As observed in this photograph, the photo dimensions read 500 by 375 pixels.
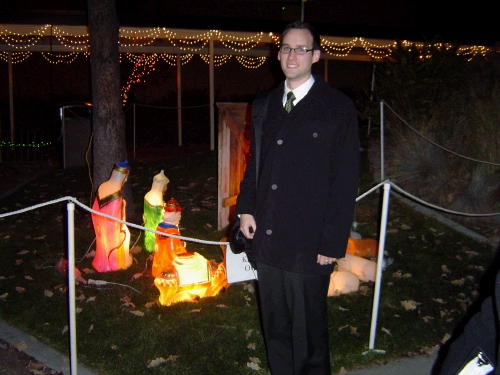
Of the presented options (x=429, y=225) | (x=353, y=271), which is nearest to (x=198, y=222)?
(x=353, y=271)

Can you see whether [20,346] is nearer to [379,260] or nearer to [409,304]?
[379,260]

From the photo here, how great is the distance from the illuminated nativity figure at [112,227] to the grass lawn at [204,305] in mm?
138

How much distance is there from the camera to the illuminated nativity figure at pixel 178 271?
4906 millimetres

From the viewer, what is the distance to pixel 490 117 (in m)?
8.26

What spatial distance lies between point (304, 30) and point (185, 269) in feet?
8.55

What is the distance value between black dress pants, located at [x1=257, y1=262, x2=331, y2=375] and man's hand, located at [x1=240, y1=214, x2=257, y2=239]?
7.5 inches

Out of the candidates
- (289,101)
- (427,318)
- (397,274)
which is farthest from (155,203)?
(289,101)

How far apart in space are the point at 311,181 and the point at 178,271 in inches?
89.6

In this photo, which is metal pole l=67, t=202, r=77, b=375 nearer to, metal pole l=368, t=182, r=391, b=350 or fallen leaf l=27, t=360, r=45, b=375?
fallen leaf l=27, t=360, r=45, b=375

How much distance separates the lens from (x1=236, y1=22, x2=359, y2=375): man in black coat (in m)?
2.95

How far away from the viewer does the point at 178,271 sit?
193 inches

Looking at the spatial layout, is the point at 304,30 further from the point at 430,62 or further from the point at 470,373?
the point at 430,62

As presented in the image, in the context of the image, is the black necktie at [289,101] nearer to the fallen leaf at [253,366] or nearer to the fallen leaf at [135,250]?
the fallen leaf at [253,366]

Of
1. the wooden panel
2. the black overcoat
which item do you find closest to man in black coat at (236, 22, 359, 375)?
the black overcoat
